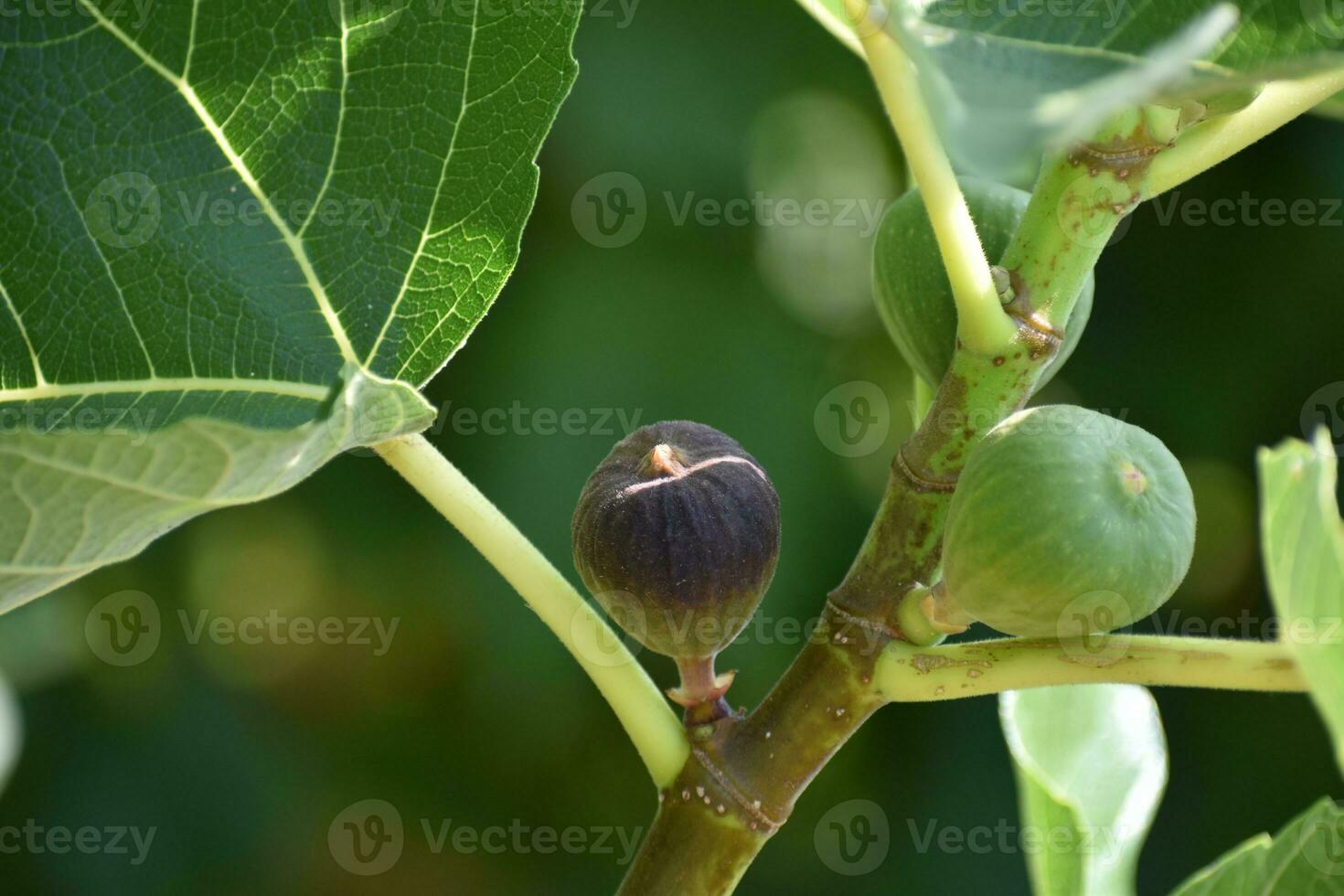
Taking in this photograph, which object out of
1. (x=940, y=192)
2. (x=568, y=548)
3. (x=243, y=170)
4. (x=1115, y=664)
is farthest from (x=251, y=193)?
(x=568, y=548)

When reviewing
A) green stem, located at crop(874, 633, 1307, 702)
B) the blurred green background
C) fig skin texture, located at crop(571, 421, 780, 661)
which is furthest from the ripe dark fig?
the blurred green background

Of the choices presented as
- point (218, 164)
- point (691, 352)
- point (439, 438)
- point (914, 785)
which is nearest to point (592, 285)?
point (691, 352)

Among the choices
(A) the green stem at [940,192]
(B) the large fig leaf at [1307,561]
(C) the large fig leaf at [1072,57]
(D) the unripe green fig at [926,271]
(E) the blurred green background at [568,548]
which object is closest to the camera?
(C) the large fig leaf at [1072,57]

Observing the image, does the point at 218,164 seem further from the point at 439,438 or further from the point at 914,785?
the point at 914,785

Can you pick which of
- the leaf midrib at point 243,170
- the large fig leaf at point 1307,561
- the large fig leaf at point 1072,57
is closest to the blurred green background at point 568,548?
the leaf midrib at point 243,170

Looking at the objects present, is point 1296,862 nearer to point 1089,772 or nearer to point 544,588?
point 1089,772

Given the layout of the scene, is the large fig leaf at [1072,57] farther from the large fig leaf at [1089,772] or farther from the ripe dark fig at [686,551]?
the large fig leaf at [1089,772]
